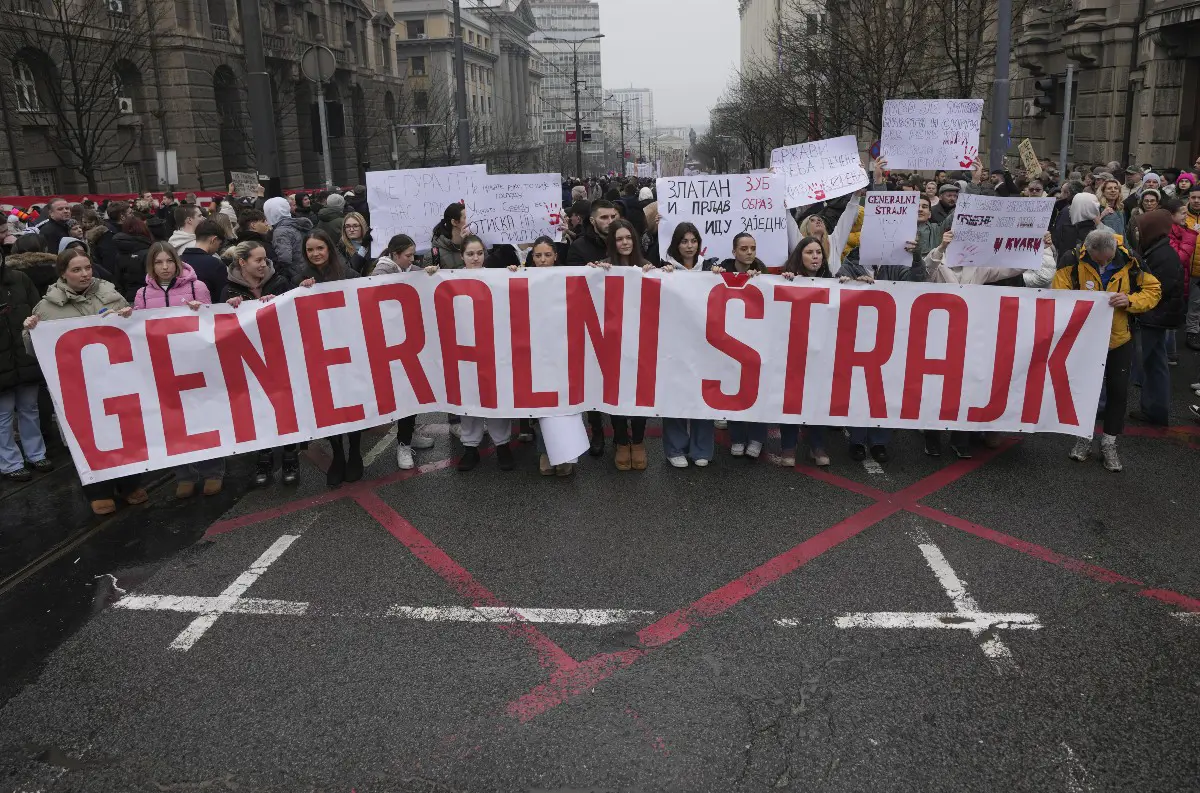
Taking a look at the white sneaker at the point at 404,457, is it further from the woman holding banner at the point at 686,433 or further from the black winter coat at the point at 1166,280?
the black winter coat at the point at 1166,280

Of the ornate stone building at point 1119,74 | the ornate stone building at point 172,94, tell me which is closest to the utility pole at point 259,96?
the ornate stone building at point 172,94

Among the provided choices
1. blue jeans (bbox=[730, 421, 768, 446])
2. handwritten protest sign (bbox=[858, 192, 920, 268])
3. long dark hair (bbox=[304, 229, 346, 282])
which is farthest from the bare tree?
handwritten protest sign (bbox=[858, 192, 920, 268])

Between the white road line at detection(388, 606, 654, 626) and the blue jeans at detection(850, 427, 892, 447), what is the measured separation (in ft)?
9.14

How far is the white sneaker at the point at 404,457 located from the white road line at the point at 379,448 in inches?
10.1

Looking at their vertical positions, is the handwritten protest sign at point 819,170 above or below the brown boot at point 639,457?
above

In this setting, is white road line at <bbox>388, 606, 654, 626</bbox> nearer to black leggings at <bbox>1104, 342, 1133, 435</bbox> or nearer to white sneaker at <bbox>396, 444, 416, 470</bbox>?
white sneaker at <bbox>396, 444, 416, 470</bbox>

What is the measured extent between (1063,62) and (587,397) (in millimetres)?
21978

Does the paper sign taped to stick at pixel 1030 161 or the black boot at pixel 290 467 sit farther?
the paper sign taped to stick at pixel 1030 161

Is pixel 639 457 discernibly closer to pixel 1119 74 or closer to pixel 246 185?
pixel 246 185

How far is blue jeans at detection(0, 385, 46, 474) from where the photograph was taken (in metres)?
6.94

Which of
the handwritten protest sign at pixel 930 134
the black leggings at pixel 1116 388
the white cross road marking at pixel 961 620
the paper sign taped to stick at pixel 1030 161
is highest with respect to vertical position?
the handwritten protest sign at pixel 930 134

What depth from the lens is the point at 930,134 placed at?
1017 centimetres

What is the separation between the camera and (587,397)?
653 centimetres

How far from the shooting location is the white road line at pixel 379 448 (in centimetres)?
724
